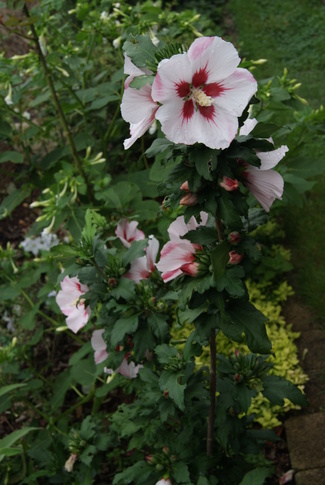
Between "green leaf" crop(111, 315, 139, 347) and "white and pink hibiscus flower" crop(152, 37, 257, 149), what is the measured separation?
74 cm

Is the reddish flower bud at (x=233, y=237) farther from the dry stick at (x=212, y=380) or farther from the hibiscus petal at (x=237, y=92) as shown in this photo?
the hibiscus petal at (x=237, y=92)

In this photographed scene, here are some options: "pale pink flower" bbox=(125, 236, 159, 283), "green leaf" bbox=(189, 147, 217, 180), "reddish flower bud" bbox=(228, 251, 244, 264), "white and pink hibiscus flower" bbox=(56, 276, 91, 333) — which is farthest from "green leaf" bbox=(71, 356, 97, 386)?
"green leaf" bbox=(189, 147, 217, 180)

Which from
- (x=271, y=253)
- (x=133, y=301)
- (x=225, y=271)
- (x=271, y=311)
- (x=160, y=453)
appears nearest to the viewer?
(x=225, y=271)

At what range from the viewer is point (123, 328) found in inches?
66.1

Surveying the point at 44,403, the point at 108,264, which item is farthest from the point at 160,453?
the point at 44,403

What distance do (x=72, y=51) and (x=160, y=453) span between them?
6.60ft

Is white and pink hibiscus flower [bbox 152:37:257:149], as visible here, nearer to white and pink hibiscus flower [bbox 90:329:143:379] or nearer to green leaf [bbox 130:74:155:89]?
green leaf [bbox 130:74:155:89]

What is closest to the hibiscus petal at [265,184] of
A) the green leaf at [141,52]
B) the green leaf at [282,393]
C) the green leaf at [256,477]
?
the green leaf at [141,52]

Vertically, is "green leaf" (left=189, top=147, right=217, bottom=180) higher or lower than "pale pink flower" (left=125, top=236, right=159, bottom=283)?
higher

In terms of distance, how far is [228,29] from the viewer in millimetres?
6070

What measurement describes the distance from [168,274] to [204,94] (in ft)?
1.68

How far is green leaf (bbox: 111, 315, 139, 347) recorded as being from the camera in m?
1.65

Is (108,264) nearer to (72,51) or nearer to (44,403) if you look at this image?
(44,403)

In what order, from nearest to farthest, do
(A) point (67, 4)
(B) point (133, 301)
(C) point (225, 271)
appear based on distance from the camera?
(C) point (225, 271) < (B) point (133, 301) < (A) point (67, 4)
